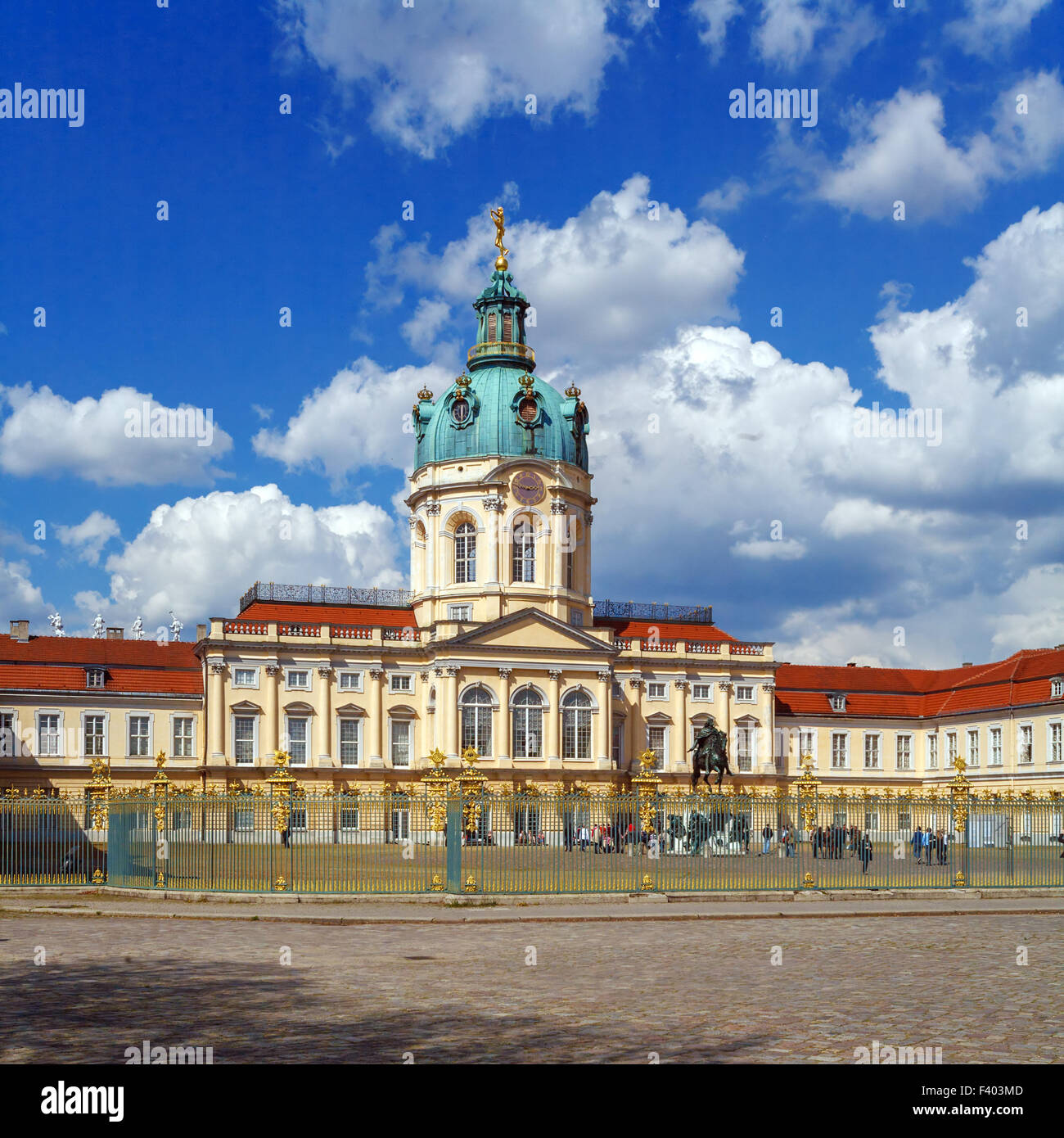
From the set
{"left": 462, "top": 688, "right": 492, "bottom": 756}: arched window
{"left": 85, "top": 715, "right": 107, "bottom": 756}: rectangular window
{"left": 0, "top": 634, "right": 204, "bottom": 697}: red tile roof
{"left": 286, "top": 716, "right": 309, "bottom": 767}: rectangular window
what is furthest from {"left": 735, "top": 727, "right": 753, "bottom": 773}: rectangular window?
{"left": 85, "top": 715, "right": 107, "bottom": 756}: rectangular window

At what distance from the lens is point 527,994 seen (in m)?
16.3

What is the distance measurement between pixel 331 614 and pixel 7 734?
1909 cm

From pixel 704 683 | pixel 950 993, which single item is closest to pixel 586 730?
pixel 704 683

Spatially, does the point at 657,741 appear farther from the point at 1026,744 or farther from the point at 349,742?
the point at 1026,744

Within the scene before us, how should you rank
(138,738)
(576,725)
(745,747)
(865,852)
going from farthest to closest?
1. (745,747)
2. (576,725)
3. (138,738)
4. (865,852)

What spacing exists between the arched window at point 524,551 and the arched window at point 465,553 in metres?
2.30

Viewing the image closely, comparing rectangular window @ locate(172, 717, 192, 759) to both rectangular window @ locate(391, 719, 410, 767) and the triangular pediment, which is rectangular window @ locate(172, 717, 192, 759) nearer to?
rectangular window @ locate(391, 719, 410, 767)

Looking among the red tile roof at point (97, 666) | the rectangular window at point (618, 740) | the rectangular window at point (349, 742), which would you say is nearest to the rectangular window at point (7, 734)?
the red tile roof at point (97, 666)

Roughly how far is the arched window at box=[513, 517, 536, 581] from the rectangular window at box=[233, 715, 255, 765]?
666 inches

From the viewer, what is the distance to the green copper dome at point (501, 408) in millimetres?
79512

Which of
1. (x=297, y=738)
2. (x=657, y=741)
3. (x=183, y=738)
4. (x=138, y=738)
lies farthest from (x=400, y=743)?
(x=657, y=741)

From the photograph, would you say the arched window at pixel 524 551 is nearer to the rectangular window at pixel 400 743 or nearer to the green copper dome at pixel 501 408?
the green copper dome at pixel 501 408

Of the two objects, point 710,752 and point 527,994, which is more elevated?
point 710,752
